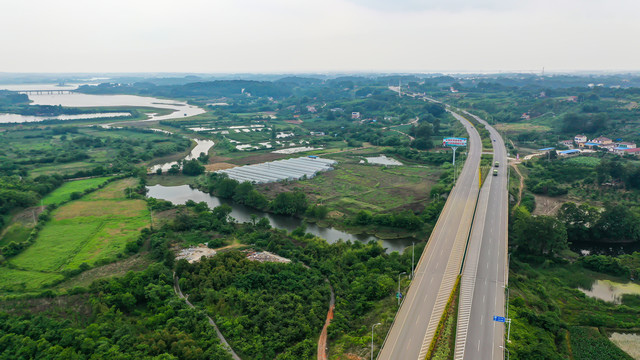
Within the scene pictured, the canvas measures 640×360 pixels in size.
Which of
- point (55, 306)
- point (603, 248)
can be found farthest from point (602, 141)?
point (55, 306)

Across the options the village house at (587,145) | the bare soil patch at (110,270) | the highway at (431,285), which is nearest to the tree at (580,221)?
the highway at (431,285)

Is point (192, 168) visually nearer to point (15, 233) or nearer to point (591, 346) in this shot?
point (15, 233)

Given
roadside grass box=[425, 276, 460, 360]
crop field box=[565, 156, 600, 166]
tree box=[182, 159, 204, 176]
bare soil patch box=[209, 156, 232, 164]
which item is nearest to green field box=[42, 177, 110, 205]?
tree box=[182, 159, 204, 176]

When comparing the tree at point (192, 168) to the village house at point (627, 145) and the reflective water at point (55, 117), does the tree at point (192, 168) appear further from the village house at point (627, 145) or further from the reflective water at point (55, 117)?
the reflective water at point (55, 117)

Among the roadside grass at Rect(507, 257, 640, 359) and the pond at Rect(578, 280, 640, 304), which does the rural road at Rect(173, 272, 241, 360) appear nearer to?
the roadside grass at Rect(507, 257, 640, 359)

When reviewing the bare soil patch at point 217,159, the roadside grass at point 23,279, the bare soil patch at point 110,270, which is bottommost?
the bare soil patch at point 110,270

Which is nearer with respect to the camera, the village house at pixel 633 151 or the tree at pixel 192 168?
the tree at pixel 192 168
